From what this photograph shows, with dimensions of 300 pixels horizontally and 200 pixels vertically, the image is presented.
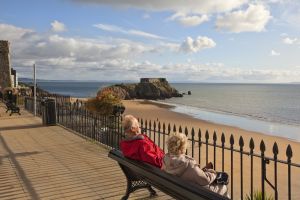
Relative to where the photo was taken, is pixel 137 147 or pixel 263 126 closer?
pixel 137 147

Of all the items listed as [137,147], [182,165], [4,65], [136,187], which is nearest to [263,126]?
[4,65]

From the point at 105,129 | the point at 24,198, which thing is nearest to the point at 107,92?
the point at 105,129

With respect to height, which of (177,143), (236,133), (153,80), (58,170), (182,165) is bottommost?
(236,133)

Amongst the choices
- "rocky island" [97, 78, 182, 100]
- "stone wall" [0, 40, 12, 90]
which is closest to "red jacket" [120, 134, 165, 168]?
"stone wall" [0, 40, 12, 90]

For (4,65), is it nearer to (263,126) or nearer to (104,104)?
(263,126)

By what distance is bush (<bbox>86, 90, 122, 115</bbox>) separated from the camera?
1272 cm

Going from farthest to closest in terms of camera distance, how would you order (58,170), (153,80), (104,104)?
(153,80) < (104,104) < (58,170)

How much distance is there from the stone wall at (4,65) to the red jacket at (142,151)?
35.9 meters

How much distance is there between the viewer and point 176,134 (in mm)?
4797

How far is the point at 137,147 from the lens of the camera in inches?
224

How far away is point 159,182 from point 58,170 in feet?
12.7

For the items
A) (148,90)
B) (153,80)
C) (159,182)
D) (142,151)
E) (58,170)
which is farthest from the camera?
(153,80)

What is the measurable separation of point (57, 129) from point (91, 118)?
6.89 ft

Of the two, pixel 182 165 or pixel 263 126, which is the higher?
pixel 182 165
